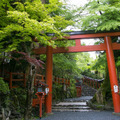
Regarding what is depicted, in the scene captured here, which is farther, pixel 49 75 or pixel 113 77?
pixel 49 75

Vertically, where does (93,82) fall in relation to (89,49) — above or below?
below

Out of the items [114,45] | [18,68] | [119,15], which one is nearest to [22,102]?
[18,68]

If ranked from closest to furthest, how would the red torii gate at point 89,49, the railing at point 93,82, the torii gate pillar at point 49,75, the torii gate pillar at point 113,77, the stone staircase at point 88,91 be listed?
the torii gate pillar at point 113,77 → the red torii gate at point 89,49 → the torii gate pillar at point 49,75 → the stone staircase at point 88,91 → the railing at point 93,82

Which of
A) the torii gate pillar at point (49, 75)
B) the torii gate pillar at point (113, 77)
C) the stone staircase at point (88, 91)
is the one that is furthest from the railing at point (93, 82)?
the torii gate pillar at point (49, 75)

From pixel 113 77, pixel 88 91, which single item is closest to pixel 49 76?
pixel 113 77

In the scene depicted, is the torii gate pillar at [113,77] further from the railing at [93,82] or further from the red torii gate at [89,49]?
the railing at [93,82]

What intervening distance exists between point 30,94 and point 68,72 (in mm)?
7504

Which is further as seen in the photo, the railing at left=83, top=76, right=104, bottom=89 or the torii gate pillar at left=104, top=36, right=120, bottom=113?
the railing at left=83, top=76, right=104, bottom=89

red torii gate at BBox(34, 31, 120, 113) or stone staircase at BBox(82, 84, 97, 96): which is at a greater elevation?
red torii gate at BBox(34, 31, 120, 113)

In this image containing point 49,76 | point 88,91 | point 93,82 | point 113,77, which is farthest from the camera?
point 93,82

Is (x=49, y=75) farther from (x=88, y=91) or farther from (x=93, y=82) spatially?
(x=93, y=82)

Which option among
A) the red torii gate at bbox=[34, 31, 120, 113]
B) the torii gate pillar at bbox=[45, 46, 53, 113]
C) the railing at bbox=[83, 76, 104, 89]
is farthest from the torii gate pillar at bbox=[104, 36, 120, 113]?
the railing at bbox=[83, 76, 104, 89]

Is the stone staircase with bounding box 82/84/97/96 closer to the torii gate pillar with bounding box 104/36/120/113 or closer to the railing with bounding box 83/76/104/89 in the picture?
the railing with bounding box 83/76/104/89

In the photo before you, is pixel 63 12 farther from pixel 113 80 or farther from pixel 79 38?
pixel 113 80
